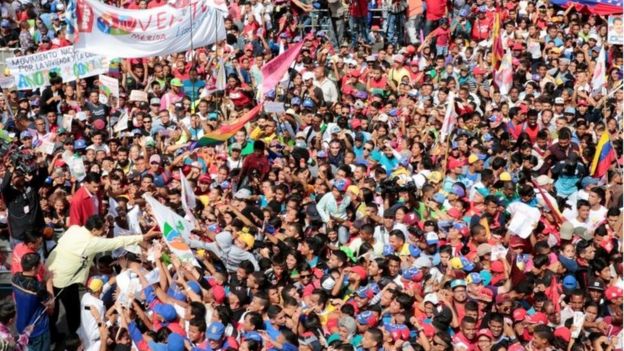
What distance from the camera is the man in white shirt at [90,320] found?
412 inches

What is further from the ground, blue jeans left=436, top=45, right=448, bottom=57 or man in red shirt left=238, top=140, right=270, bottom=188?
man in red shirt left=238, top=140, right=270, bottom=188

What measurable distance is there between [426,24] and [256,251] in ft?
34.5

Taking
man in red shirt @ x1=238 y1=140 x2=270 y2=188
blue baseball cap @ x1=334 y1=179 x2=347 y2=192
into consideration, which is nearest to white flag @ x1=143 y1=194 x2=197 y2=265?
blue baseball cap @ x1=334 y1=179 x2=347 y2=192

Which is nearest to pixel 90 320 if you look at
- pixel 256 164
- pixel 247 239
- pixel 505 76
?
pixel 247 239

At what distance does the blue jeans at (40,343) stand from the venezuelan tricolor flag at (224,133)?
14.6ft

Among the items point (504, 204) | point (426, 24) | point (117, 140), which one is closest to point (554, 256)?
point (504, 204)

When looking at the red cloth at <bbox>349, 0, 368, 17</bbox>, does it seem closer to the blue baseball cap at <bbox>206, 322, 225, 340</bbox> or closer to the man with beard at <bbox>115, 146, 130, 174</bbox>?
the man with beard at <bbox>115, 146, 130, 174</bbox>

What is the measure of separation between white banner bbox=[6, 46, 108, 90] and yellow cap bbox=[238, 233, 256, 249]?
5.88 metres

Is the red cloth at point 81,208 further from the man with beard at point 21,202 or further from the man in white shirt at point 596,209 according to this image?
the man in white shirt at point 596,209

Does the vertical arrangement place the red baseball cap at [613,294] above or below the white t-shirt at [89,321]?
above

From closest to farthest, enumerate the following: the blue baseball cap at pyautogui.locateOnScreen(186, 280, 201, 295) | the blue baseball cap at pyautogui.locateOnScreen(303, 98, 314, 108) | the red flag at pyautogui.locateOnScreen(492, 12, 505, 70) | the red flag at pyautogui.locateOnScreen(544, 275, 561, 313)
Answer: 1. the red flag at pyautogui.locateOnScreen(544, 275, 561, 313)
2. the blue baseball cap at pyautogui.locateOnScreen(186, 280, 201, 295)
3. the blue baseball cap at pyautogui.locateOnScreen(303, 98, 314, 108)
4. the red flag at pyautogui.locateOnScreen(492, 12, 505, 70)

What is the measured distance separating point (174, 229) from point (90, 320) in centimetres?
147

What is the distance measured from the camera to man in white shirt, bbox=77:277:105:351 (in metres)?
10.5

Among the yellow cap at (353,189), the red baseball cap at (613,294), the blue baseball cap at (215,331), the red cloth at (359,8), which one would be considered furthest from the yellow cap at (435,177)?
the red cloth at (359,8)
